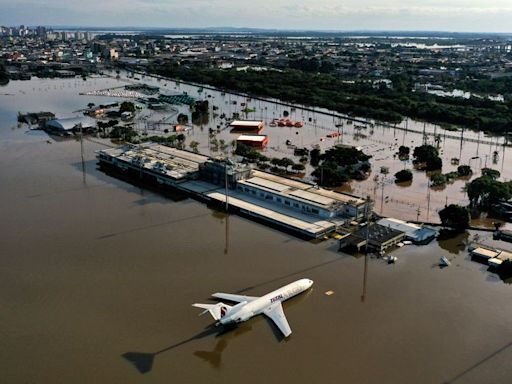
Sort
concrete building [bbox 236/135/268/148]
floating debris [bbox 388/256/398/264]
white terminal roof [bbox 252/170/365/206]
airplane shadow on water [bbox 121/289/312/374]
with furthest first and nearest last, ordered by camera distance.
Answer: concrete building [bbox 236/135/268/148], white terminal roof [bbox 252/170/365/206], floating debris [bbox 388/256/398/264], airplane shadow on water [bbox 121/289/312/374]

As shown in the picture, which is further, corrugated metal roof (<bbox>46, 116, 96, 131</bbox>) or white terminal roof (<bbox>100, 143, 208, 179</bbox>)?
corrugated metal roof (<bbox>46, 116, 96, 131</bbox>)

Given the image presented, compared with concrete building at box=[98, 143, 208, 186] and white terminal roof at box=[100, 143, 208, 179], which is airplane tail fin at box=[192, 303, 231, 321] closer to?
concrete building at box=[98, 143, 208, 186]

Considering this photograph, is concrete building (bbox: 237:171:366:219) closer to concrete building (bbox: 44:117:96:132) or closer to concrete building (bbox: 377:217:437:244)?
concrete building (bbox: 377:217:437:244)

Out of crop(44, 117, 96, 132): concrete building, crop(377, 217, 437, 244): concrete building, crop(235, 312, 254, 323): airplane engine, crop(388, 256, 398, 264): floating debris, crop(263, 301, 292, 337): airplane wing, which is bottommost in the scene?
crop(263, 301, 292, 337): airplane wing

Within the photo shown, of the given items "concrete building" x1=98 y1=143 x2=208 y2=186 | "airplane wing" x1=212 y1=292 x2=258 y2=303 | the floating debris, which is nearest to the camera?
→ "airplane wing" x1=212 y1=292 x2=258 y2=303

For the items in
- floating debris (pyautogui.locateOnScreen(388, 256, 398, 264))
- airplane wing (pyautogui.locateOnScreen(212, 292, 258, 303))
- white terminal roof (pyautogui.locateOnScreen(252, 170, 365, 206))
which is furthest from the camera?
white terminal roof (pyautogui.locateOnScreen(252, 170, 365, 206))

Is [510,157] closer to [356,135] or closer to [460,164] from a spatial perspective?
[460,164]

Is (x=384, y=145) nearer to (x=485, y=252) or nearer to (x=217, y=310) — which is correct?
(x=485, y=252)

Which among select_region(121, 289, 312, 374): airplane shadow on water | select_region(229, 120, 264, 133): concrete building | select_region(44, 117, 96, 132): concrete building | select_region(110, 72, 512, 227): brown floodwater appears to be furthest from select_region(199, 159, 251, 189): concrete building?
select_region(44, 117, 96, 132): concrete building

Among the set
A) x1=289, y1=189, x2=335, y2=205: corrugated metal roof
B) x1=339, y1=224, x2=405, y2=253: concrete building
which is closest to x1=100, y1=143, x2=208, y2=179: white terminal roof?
x1=289, y1=189, x2=335, y2=205: corrugated metal roof

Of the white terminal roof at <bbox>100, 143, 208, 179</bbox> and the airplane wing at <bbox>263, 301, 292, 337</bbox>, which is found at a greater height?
the white terminal roof at <bbox>100, 143, 208, 179</bbox>
